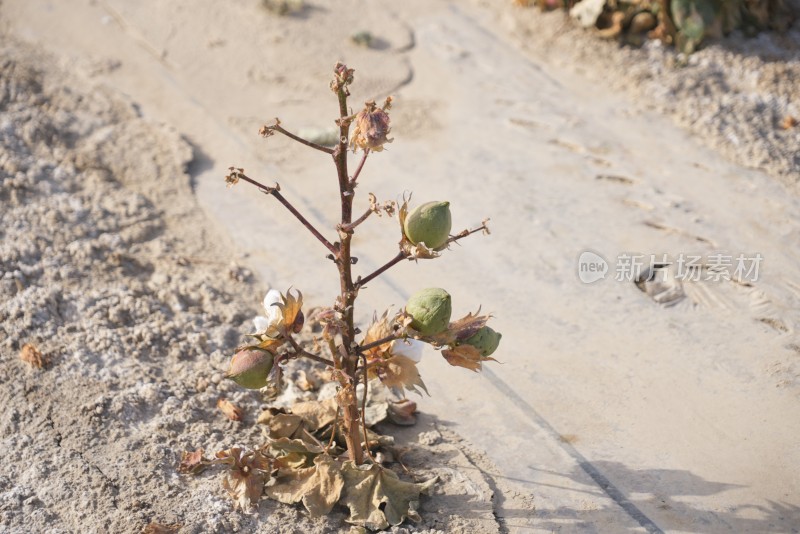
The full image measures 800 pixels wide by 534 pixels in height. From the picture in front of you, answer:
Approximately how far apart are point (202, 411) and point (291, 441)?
0.41 metres

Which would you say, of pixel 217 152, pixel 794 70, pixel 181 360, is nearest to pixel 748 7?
pixel 794 70

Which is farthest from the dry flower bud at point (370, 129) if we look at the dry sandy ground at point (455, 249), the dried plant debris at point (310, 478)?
the dry sandy ground at point (455, 249)

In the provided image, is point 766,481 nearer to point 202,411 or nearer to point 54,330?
point 202,411

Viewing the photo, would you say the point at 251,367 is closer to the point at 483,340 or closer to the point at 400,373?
the point at 400,373

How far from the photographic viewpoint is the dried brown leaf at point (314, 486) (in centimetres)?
216

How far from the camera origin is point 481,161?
3.80 m

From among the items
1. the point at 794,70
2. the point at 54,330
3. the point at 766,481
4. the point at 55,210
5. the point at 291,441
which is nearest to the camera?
the point at 291,441

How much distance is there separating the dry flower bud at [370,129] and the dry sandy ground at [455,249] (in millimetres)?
1019

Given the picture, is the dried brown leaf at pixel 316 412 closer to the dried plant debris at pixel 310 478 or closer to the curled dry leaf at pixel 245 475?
the dried plant debris at pixel 310 478

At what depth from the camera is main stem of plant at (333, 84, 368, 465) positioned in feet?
6.21

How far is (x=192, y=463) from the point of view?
2.29 meters

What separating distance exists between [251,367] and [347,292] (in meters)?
0.29

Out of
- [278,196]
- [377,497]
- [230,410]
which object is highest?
[278,196]

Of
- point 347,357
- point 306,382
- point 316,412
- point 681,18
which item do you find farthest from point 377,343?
point 681,18
